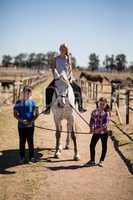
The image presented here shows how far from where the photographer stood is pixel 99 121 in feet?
28.2

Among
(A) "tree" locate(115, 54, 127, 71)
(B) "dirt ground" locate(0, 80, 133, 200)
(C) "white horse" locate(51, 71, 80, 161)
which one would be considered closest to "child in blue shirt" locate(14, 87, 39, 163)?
(C) "white horse" locate(51, 71, 80, 161)

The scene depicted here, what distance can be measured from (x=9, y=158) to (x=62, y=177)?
1997 mm

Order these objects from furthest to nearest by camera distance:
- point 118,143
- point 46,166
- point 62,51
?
1. point 118,143
2. point 62,51
3. point 46,166

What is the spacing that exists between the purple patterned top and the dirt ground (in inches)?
28.2

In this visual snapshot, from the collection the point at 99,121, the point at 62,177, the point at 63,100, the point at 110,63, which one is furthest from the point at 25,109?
the point at 110,63

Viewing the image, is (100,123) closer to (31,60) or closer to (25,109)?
(25,109)

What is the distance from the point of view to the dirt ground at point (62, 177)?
6.70 meters

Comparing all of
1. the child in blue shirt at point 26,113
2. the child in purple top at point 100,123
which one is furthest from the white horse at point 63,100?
the child in purple top at point 100,123

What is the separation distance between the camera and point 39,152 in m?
10.0

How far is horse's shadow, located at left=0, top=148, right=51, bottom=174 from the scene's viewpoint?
27.7 ft

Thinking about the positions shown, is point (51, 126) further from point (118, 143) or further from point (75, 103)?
point (75, 103)

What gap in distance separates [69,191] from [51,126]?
7.39 meters

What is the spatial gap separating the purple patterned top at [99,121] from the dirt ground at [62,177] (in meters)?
0.72

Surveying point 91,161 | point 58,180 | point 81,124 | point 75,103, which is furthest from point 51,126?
point 58,180
